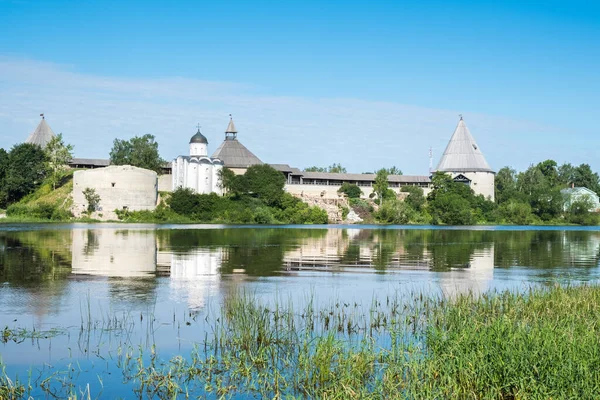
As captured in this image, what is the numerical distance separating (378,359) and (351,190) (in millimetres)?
65083

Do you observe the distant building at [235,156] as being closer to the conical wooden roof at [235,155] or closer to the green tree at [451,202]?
the conical wooden roof at [235,155]

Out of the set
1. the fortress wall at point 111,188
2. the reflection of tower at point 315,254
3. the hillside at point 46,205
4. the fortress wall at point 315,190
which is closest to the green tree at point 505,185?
the fortress wall at point 315,190

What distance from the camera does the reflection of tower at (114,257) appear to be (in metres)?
17.9

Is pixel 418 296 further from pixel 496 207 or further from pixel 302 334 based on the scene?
pixel 496 207

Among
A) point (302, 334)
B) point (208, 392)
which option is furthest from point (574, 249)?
point (208, 392)

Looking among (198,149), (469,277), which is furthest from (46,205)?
(469,277)

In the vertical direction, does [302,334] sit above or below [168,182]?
below

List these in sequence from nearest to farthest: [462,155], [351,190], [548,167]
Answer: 1. [351,190]
2. [462,155]
3. [548,167]

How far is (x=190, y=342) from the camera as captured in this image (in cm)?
934

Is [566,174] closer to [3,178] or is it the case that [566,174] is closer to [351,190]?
[351,190]

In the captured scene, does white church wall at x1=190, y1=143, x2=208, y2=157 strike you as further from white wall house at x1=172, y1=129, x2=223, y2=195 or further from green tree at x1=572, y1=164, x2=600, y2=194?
green tree at x1=572, y1=164, x2=600, y2=194

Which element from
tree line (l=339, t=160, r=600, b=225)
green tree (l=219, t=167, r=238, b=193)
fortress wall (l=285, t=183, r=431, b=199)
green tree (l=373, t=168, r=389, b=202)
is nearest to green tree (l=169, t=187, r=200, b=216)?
green tree (l=219, t=167, r=238, b=193)

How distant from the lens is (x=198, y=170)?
64.9 metres

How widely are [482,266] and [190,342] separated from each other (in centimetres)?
1343
